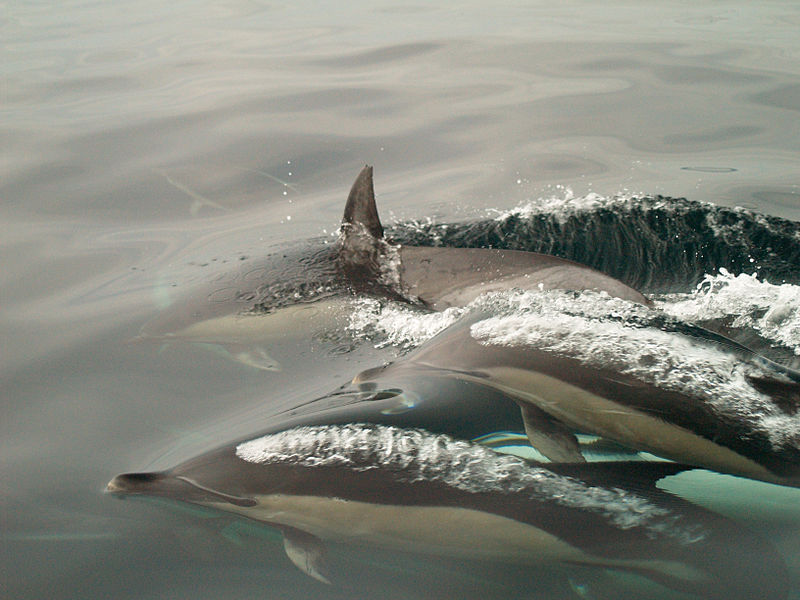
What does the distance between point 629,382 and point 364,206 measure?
3.04m

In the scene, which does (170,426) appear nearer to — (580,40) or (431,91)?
(431,91)

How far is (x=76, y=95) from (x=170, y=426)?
28.6ft

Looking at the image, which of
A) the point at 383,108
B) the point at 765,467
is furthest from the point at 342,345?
the point at 383,108

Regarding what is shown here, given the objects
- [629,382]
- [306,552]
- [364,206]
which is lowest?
[306,552]

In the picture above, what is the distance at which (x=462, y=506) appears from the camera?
2676 millimetres

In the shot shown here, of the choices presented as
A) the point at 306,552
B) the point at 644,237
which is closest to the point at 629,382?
the point at 306,552

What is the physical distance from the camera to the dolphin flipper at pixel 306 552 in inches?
103

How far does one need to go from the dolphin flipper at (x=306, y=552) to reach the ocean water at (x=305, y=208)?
0.13 feet

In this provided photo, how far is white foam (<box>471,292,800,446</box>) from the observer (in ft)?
9.66

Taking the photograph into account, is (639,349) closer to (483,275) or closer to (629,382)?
(629,382)

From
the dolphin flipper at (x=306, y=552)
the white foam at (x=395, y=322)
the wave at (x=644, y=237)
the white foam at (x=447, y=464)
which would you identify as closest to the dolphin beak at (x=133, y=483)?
the white foam at (x=447, y=464)

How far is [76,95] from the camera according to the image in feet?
36.3

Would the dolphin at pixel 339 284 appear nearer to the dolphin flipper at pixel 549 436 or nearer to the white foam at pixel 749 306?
the white foam at pixel 749 306

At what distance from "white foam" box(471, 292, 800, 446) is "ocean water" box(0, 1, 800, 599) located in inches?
11.6
